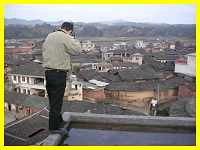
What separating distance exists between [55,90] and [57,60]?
28cm

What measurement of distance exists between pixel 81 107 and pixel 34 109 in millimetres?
2955

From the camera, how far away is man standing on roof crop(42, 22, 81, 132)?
2707 millimetres

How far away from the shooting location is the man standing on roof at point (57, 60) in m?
2.71

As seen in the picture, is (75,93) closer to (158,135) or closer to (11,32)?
(158,135)

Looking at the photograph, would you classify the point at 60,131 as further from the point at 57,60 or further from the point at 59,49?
the point at 59,49

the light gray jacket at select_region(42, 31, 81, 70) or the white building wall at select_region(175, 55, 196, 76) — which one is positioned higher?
the light gray jacket at select_region(42, 31, 81, 70)

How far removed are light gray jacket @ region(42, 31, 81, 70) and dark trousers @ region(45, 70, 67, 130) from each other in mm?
73

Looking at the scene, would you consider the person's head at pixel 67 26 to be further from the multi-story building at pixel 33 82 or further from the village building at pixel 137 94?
the village building at pixel 137 94

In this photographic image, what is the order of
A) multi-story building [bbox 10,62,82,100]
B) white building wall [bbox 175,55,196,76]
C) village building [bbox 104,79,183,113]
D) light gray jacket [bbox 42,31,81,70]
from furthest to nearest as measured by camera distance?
white building wall [bbox 175,55,196,76] < village building [bbox 104,79,183,113] < multi-story building [bbox 10,62,82,100] < light gray jacket [bbox 42,31,81,70]

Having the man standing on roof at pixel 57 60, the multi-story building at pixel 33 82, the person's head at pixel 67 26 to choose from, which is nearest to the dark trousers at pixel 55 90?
the man standing on roof at pixel 57 60

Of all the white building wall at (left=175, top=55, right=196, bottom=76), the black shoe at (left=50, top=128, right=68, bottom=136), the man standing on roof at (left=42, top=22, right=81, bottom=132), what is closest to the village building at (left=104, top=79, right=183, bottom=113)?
the white building wall at (left=175, top=55, right=196, bottom=76)

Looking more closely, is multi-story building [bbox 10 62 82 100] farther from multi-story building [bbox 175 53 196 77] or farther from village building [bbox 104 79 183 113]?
multi-story building [bbox 175 53 196 77]

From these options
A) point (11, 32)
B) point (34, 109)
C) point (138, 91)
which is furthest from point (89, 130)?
point (11, 32)

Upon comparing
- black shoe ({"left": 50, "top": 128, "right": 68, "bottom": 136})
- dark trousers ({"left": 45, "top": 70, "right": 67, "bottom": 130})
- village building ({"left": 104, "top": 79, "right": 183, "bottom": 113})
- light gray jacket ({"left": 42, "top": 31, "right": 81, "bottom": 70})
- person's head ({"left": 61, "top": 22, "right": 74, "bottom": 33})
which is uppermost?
person's head ({"left": 61, "top": 22, "right": 74, "bottom": 33})
